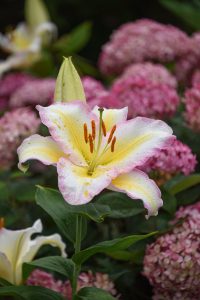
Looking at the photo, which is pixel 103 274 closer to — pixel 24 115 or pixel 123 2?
pixel 24 115

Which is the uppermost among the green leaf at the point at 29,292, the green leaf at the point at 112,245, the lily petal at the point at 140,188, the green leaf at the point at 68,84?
the green leaf at the point at 68,84

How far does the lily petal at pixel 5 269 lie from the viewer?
0.95 metres

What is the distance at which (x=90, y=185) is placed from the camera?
0.79m

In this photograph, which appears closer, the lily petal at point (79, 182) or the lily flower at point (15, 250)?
the lily petal at point (79, 182)

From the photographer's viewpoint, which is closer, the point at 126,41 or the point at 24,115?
the point at 24,115

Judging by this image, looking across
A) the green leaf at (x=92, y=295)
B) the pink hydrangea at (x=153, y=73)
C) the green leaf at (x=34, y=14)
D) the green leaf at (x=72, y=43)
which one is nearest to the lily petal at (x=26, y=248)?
the green leaf at (x=92, y=295)

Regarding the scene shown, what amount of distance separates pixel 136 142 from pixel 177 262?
18 centimetres

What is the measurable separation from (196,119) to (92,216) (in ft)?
1.38

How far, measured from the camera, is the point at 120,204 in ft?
3.24

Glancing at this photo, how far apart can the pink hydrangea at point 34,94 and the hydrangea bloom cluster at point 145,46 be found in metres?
0.16

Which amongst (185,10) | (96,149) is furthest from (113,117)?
(185,10)

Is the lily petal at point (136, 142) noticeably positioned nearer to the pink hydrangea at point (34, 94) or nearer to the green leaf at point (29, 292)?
the green leaf at point (29, 292)

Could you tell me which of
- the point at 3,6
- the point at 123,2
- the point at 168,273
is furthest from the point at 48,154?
the point at 3,6

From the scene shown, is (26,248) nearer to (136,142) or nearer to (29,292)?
(29,292)
